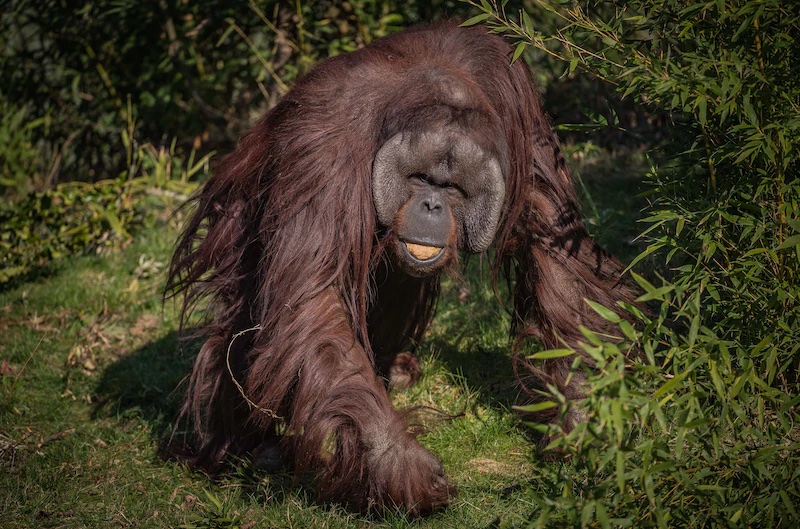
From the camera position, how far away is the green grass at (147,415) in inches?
130

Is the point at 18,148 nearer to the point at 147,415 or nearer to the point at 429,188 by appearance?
the point at 147,415

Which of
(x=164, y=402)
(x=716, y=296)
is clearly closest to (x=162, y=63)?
(x=164, y=402)

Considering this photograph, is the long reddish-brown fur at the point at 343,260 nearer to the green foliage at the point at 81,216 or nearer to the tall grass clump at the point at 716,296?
the tall grass clump at the point at 716,296

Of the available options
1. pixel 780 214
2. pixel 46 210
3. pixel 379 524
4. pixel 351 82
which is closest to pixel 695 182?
pixel 780 214

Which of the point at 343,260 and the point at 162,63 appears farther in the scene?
the point at 162,63

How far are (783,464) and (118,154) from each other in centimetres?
626

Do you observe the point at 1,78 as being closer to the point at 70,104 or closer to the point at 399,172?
the point at 70,104

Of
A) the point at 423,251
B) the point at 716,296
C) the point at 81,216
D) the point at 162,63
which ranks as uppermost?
the point at 716,296

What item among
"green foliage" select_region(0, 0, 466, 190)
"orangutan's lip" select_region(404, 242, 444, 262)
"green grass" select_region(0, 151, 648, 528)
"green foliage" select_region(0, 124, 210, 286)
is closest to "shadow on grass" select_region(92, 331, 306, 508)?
"green grass" select_region(0, 151, 648, 528)

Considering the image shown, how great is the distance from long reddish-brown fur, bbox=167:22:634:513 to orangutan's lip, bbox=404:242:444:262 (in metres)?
0.15

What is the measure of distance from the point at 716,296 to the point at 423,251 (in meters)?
1.02

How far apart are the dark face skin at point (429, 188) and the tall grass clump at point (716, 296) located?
45cm

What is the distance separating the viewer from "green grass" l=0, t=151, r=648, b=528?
10.8 feet

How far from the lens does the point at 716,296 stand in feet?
9.63
